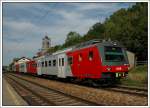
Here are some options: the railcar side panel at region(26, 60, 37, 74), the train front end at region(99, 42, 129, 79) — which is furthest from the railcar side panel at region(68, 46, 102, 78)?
the railcar side panel at region(26, 60, 37, 74)

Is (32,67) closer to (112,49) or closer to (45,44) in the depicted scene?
(112,49)

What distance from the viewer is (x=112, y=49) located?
1986 cm

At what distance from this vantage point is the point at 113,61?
19.6m

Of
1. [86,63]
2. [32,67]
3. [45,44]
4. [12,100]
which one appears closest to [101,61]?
[86,63]

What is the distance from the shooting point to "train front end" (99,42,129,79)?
19173mm

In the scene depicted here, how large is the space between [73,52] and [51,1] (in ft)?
38.5

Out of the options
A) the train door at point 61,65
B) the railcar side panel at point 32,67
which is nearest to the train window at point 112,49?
the train door at point 61,65

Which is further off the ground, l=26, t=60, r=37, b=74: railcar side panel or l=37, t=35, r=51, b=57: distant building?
l=37, t=35, r=51, b=57: distant building

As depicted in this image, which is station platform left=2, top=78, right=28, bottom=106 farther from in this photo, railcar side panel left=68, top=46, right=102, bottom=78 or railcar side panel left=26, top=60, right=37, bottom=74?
railcar side panel left=26, top=60, right=37, bottom=74

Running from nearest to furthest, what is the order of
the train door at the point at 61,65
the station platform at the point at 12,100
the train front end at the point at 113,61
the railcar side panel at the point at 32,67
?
the station platform at the point at 12,100, the train front end at the point at 113,61, the train door at the point at 61,65, the railcar side panel at the point at 32,67

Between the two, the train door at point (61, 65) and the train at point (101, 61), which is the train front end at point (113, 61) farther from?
the train door at point (61, 65)

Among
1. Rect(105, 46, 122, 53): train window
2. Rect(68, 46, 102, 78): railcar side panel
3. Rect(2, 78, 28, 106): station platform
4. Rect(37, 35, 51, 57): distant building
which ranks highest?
Rect(37, 35, 51, 57): distant building

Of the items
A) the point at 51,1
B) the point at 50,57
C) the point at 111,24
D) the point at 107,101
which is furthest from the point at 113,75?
the point at 111,24

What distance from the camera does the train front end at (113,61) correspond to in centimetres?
1917
